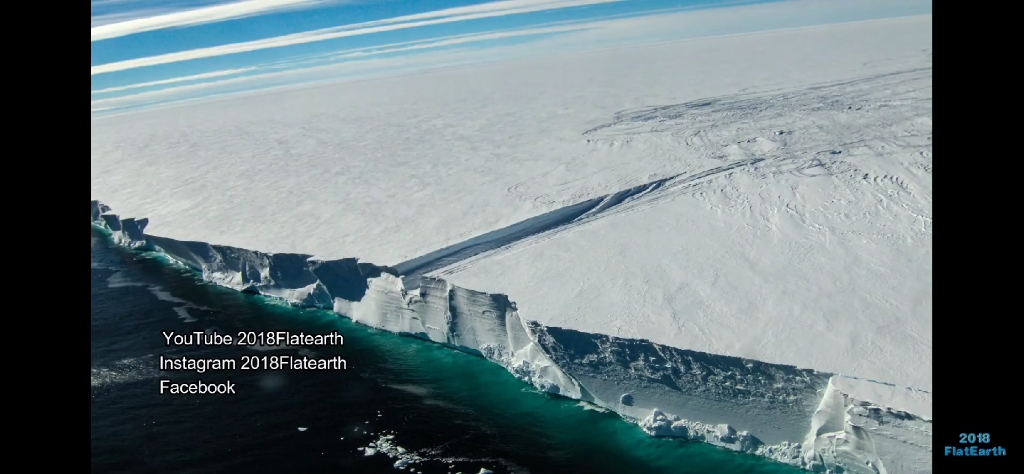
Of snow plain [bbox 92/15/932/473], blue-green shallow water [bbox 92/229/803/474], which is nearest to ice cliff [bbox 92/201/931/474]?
snow plain [bbox 92/15/932/473]

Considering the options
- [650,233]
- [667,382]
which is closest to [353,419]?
[667,382]

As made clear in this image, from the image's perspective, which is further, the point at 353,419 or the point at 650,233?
the point at 650,233

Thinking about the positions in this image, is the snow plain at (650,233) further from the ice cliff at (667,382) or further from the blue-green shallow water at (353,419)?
the blue-green shallow water at (353,419)

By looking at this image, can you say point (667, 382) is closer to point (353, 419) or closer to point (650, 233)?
point (650, 233)

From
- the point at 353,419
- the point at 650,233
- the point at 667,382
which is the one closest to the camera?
the point at 667,382

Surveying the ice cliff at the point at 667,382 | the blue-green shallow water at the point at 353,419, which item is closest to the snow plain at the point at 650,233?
the ice cliff at the point at 667,382

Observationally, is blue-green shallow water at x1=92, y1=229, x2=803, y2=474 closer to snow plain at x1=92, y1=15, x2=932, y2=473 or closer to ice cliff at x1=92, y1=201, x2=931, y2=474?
ice cliff at x1=92, y1=201, x2=931, y2=474
